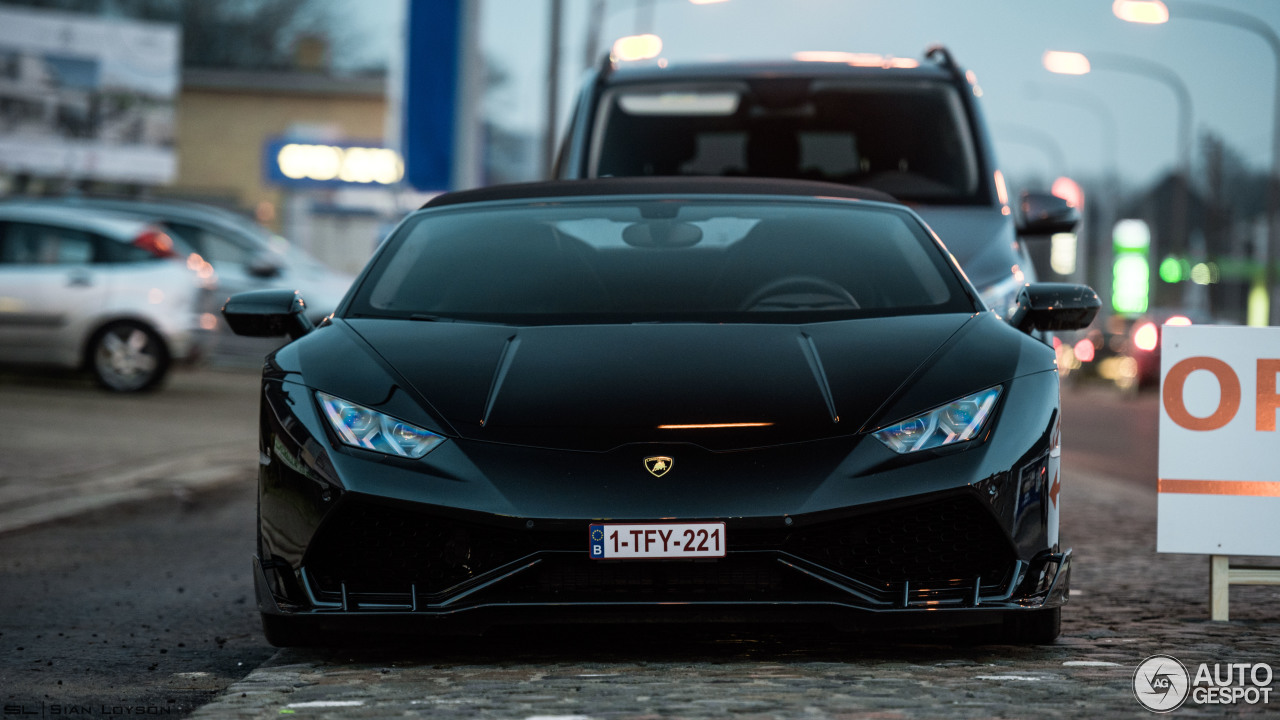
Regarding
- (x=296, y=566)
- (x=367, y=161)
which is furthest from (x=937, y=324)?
(x=367, y=161)

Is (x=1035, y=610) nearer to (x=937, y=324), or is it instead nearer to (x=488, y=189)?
(x=937, y=324)

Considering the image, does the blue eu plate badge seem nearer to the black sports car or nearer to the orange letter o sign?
the black sports car

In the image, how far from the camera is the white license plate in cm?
417

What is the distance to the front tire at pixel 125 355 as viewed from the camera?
55.5 feet

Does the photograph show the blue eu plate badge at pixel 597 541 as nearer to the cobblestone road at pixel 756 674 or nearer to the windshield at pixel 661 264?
the cobblestone road at pixel 756 674

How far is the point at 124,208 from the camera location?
20516 millimetres

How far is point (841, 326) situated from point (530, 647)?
4.04 ft

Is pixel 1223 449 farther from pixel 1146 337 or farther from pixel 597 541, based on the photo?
pixel 1146 337

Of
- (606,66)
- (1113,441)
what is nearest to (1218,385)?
(606,66)

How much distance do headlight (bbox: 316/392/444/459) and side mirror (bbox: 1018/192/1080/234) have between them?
4.16 m

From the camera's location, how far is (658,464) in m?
4.24

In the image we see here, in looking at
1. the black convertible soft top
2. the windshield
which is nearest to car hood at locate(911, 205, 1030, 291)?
the black convertible soft top

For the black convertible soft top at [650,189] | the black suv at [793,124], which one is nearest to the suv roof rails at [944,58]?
the black suv at [793,124]

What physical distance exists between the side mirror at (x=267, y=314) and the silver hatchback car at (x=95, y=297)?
1207 cm
